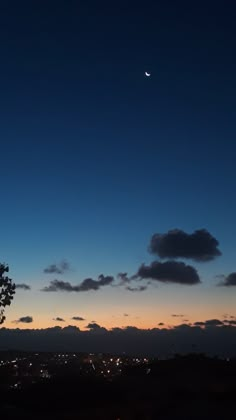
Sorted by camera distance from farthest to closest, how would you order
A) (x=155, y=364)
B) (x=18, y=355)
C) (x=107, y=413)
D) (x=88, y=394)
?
(x=18, y=355)
(x=155, y=364)
(x=88, y=394)
(x=107, y=413)

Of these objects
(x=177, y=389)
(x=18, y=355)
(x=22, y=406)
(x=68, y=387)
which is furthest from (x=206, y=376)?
(x=18, y=355)

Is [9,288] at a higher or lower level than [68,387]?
higher

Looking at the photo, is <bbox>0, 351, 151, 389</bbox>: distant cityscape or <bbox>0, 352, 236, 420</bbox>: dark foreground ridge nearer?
<bbox>0, 352, 236, 420</bbox>: dark foreground ridge

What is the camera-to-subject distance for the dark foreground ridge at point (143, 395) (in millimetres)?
30688

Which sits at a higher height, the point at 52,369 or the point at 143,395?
the point at 52,369

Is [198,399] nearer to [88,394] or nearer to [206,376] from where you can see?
[206,376]

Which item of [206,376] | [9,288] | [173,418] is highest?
[9,288]

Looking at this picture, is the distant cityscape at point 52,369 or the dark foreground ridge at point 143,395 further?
the distant cityscape at point 52,369

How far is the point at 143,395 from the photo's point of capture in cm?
3416

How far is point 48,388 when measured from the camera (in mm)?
37375

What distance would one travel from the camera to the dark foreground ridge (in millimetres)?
30688

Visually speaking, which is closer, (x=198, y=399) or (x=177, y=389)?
(x=198, y=399)

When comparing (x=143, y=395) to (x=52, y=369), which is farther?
(x=52, y=369)

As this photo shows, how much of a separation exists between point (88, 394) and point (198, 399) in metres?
8.77
